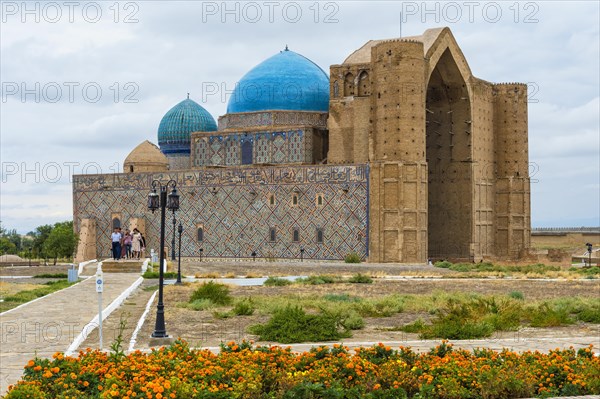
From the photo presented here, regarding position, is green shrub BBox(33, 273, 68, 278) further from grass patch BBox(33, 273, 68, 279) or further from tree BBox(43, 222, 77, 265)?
tree BBox(43, 222, 77, 265)

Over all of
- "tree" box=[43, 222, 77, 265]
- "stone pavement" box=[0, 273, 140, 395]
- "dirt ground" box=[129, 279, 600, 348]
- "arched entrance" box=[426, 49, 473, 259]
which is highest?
"arched entrance" box=[426, 49, 473, 259]

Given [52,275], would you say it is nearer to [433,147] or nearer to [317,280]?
[317,280]

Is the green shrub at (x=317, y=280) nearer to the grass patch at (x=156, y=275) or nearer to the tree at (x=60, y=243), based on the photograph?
the grass patch at (x=156, y=275)

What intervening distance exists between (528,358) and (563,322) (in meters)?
7.26

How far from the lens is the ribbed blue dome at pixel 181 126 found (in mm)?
53344

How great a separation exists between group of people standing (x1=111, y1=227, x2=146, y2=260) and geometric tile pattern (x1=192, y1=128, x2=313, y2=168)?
12.3 meters

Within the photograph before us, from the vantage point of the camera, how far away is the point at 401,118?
38.6 metres

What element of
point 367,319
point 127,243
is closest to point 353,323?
point 367,319

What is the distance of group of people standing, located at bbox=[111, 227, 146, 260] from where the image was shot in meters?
32.6

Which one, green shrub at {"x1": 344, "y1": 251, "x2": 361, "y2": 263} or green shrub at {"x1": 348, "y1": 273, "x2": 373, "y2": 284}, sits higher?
green shrub at {"x1": 344, "y1": 251, "x2": 361, "y2": 263}

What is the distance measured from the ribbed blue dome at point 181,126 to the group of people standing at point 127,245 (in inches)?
751

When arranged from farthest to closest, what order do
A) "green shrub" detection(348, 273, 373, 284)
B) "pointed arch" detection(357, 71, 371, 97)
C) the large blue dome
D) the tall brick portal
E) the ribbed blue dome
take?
the ribbed blue dome → the large blue dome → "pointed arch" detection(357, 71, 371, 97) → the tall brick portal → "green shrub" detection(348, 273, 373, 284)

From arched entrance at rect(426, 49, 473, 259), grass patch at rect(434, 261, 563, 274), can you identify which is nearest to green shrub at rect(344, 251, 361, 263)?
grass patch at rect(434, 261, 563, 274)

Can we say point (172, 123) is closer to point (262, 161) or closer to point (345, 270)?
point (262, 161)
